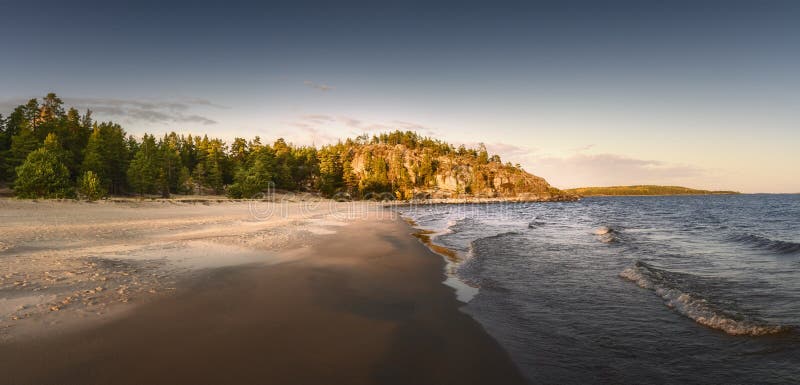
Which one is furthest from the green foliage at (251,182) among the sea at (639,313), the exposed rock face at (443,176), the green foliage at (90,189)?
the sea at (639,313)

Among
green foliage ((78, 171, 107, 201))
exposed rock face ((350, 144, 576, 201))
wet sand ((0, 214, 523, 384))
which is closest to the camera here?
wet sand ((0, 214, 523, 384))

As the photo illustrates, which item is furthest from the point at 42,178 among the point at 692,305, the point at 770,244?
the point at 770,244

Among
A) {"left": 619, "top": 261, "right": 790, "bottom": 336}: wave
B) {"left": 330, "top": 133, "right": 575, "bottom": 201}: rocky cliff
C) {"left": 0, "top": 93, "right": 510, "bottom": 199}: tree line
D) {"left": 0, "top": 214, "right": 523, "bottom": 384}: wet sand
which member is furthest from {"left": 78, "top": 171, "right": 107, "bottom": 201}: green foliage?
{"left": 330, "top": 133, "right": 575, "bottom": 201}: rocky cliff

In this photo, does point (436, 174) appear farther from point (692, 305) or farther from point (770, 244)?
point (692, 305)

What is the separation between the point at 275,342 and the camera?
6.38 meters

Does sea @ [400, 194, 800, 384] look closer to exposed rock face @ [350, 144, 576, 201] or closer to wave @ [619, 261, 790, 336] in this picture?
wave @ [619, 261, 790, 336]

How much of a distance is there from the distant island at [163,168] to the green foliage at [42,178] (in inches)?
3.5

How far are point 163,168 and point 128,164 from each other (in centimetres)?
615

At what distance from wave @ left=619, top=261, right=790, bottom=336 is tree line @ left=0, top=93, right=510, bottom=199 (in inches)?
2272

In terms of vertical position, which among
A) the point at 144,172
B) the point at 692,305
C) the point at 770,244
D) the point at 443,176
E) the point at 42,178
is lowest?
the point at 692,305

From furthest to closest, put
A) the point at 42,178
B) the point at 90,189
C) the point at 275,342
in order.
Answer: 1. the point at 90,189
2. the point at 42,178
3. the point at 275,342

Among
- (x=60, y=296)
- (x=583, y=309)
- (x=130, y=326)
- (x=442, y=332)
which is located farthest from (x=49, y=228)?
(x=583, y=309)

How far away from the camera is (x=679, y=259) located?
643 inches

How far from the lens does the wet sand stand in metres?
5.19
